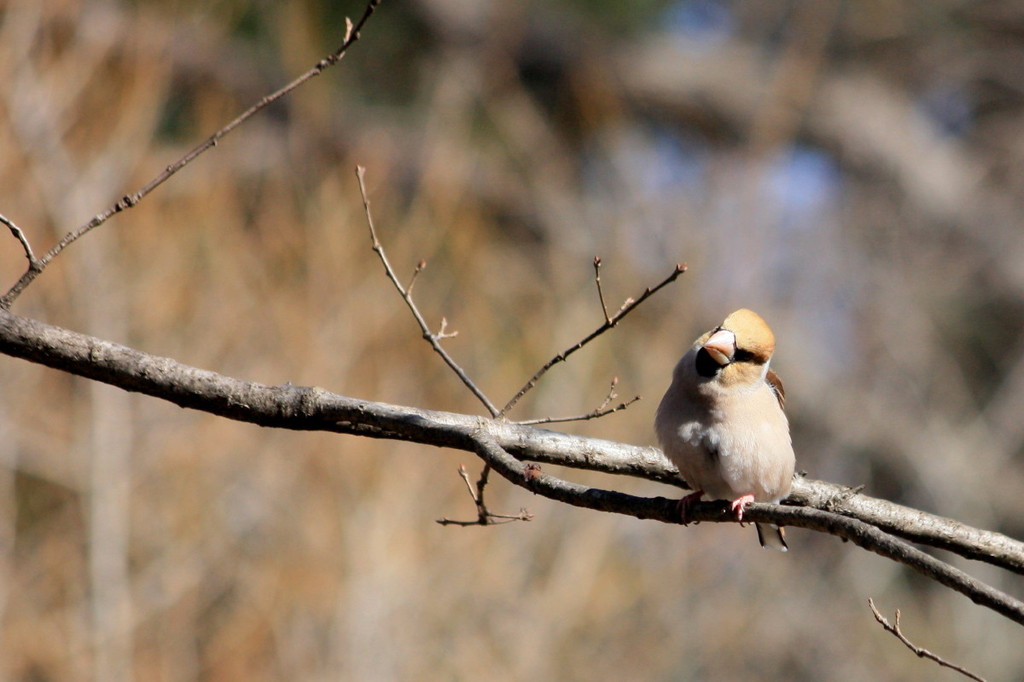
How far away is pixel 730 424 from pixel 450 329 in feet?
21.8

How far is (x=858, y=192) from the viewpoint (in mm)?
14789

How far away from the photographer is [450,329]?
919 centimetres

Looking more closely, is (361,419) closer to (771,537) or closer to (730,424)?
(730,424)

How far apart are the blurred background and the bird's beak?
5416 millimetres

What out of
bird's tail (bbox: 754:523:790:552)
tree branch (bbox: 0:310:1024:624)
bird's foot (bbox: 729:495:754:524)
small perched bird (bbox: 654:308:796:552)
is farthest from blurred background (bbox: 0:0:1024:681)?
bird's foot (bbox: 729:495:754:524)

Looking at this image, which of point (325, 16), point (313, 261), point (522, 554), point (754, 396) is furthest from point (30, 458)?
point (325, 16)

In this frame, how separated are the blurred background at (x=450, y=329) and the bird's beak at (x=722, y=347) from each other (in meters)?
5.42

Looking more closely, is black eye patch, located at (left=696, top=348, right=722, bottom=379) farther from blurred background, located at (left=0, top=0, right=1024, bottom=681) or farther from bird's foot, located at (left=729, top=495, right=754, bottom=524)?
blurred background, located at (left=0, top=0, right=1024, bottom=681)

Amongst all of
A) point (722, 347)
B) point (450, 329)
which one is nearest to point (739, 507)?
point (722, 347)

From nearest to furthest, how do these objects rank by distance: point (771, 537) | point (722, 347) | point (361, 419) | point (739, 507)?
point (739, 507), point (361, 419), point (722, 347), point (771, 537)

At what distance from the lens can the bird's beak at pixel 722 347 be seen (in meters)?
2.62

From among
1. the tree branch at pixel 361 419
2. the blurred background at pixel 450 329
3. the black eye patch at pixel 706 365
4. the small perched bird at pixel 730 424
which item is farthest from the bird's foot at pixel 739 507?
the blurred background at pixel 450 329

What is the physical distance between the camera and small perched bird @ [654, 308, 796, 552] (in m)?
2.62

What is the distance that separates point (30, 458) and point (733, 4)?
1350 centimetres
